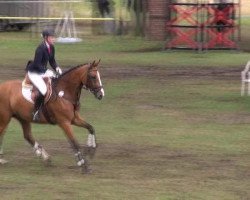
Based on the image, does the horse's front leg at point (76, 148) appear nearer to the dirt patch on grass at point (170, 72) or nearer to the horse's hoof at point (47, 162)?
the horse's hoof at point (47, 162)

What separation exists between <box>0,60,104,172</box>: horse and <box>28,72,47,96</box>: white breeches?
16 centimetres

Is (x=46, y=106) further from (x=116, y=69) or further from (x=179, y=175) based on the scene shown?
(x=116, y=69)

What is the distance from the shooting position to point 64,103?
1323 centimetres

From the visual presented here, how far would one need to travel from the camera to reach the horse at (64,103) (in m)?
13.2

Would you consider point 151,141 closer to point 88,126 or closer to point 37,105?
point 88,126

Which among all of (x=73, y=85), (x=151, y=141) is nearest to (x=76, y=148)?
(x=73, y=85)

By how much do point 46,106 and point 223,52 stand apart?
818 inches

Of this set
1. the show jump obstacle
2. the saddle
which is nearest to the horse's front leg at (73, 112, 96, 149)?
the saddle

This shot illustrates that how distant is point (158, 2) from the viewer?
36.0 m

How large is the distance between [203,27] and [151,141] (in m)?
18.5

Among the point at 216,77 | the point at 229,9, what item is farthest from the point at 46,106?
the point at 229,9

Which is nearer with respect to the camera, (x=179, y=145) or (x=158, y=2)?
(x=179, y=145)

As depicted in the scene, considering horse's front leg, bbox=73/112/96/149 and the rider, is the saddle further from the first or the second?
horse's front leg, bbox=73/112/96/149

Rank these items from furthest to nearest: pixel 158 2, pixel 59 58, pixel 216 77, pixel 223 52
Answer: pixel 158 2 → pixel 223 52 → pixel 59 58 → pixel 216 77
